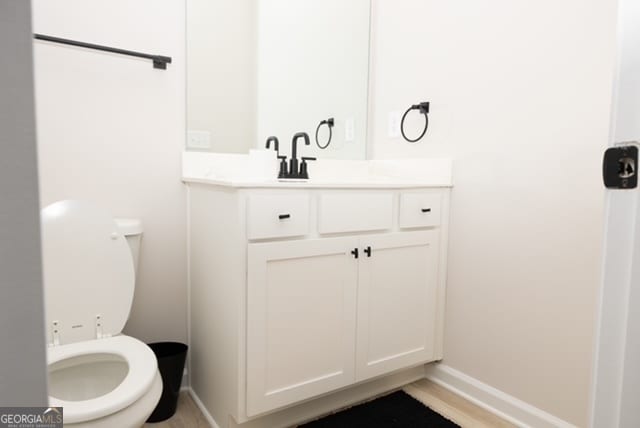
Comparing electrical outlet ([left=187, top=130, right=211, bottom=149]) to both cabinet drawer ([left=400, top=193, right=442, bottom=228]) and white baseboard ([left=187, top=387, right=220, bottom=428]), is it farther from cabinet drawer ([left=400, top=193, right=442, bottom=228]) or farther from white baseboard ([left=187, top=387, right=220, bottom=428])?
white baseboard ([left=187, top=387, right=220, bottom=428])

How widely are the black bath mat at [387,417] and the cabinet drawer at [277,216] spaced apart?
78cm

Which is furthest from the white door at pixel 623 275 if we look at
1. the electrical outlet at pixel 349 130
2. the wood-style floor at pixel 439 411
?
the electrical outlet at pixel 349 130

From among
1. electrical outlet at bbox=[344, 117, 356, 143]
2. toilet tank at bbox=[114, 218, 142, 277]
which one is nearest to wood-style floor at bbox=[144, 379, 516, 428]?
toilet tank at bbox=[114, 218, 142, 277]

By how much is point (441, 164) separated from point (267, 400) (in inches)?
49.0

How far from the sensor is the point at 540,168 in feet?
5.01

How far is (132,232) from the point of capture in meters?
1.61

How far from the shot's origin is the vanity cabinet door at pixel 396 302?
1.65 meters

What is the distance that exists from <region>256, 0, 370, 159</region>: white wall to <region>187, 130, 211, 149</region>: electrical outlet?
242 mm

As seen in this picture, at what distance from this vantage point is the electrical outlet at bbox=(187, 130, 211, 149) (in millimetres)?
1815

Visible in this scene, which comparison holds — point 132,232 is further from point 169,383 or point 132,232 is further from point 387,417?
point 387,417

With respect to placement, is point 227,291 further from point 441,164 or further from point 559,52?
point 559,52

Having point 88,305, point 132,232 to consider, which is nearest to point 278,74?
point 132,232

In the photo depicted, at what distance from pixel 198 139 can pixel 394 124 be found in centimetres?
99

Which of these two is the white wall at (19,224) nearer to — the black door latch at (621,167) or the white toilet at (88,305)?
the black door latch at (621,167)
